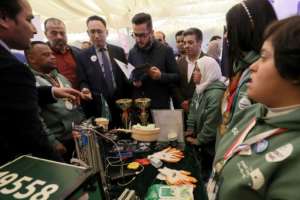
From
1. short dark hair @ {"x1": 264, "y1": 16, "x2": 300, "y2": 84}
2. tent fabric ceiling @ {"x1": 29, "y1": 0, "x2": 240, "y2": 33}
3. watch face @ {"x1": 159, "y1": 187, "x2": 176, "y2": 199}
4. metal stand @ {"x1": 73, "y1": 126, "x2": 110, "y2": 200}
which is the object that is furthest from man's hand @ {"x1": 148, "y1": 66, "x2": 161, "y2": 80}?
tent fabric ceiling @ {"x1": 29, "y1": 0, "x2": 240, "y2": 33}

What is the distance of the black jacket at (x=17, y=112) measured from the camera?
0.75 meters

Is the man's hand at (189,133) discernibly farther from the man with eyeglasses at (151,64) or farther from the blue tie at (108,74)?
the blue tie at (108,74)

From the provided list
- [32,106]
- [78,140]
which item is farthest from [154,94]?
[32,106]

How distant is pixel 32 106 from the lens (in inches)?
32.2

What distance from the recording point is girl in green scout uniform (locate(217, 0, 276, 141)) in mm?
947

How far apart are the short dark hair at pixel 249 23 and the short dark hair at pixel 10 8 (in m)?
0.90

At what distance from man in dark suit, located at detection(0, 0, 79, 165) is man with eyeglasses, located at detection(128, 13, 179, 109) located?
107cm

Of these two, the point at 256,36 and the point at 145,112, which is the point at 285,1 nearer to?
the point at 256,36

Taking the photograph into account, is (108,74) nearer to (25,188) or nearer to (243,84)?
(243,84)

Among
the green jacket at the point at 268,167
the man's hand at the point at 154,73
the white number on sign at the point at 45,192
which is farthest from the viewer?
the man's hand at the point at 154,73

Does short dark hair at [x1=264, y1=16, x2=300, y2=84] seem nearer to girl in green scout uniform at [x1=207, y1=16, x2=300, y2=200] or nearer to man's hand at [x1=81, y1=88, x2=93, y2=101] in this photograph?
girl in green scout uniform at [x1=207, y1=16, x2=300, y2=200]

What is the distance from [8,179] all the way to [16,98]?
1.19 ft

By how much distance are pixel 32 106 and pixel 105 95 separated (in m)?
1.16

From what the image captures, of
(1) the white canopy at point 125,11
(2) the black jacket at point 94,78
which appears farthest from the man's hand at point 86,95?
(1) the white canopy at point 125,11
